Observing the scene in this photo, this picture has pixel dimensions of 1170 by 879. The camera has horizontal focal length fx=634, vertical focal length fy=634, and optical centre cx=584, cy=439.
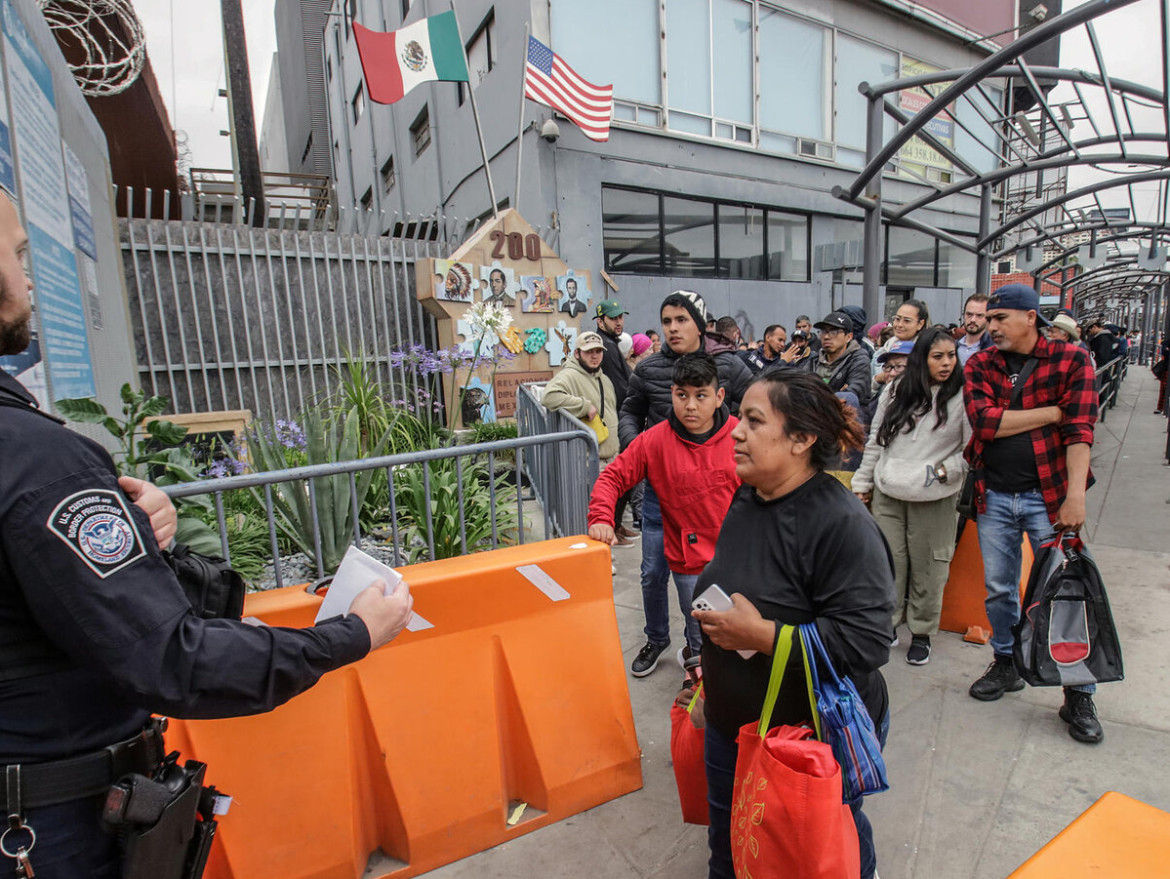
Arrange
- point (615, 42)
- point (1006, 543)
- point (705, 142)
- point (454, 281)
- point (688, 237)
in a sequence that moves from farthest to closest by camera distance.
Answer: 1. point (688, 237)
2. point (705, 142)
3. point (615, 42)
4. point (454, 281)
5. point (1006, 543)

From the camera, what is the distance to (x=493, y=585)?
8.28 feet

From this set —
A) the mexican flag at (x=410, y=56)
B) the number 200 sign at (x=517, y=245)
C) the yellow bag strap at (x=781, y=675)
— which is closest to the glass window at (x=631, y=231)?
the number 200 sign at (x=517, y=245)

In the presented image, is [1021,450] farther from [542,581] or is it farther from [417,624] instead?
[417,624]

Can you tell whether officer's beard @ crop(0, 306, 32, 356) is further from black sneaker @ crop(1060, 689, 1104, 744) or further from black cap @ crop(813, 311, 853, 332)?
black cap @ crop(813, 311, 853, 332)

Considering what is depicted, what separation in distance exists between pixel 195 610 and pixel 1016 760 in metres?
3.34

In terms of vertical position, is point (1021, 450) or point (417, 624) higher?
point (1021, 450)

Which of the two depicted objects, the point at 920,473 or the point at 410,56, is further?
the point at 410,56

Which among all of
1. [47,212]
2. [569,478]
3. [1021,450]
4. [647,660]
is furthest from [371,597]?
[47,212]

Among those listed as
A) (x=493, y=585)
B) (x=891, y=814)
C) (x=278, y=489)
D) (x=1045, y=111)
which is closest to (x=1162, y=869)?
(x=891, y=814)

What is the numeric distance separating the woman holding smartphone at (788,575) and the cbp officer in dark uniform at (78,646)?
1.15 meters

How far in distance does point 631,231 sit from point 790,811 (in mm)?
11593

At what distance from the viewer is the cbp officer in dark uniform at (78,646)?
3.39ft

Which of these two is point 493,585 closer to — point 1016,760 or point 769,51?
point 1016,760

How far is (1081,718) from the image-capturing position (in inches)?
118
